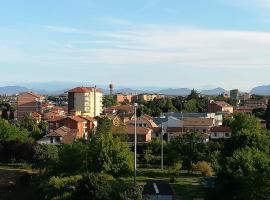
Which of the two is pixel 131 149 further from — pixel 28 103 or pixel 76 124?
pixel 28 103

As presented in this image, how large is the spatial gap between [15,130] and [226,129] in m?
20.8

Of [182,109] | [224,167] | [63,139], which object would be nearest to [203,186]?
[224,167]

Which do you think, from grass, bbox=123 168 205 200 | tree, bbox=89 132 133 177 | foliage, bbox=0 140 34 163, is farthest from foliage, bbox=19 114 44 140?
tree, bbox=89 132 133 177

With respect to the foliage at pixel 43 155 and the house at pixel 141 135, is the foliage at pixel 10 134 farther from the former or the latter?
the house at pixel 141 135

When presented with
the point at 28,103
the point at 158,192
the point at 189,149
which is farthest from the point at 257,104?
the point at 158,192

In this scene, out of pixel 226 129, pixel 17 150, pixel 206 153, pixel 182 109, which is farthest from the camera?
pixel 182 109

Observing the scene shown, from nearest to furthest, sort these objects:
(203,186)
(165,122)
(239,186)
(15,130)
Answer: (239,186) < (203,186) < (15,130) < (165,122)

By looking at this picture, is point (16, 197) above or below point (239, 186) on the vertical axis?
below

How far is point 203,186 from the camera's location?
2641 centimetres

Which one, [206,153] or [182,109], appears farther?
[182,109]

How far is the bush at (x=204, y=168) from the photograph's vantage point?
112 ft

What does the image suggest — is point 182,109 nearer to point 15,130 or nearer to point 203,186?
point 15,130

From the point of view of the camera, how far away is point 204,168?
3434 cm

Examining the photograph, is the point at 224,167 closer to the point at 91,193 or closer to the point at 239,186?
the point at 239,186
